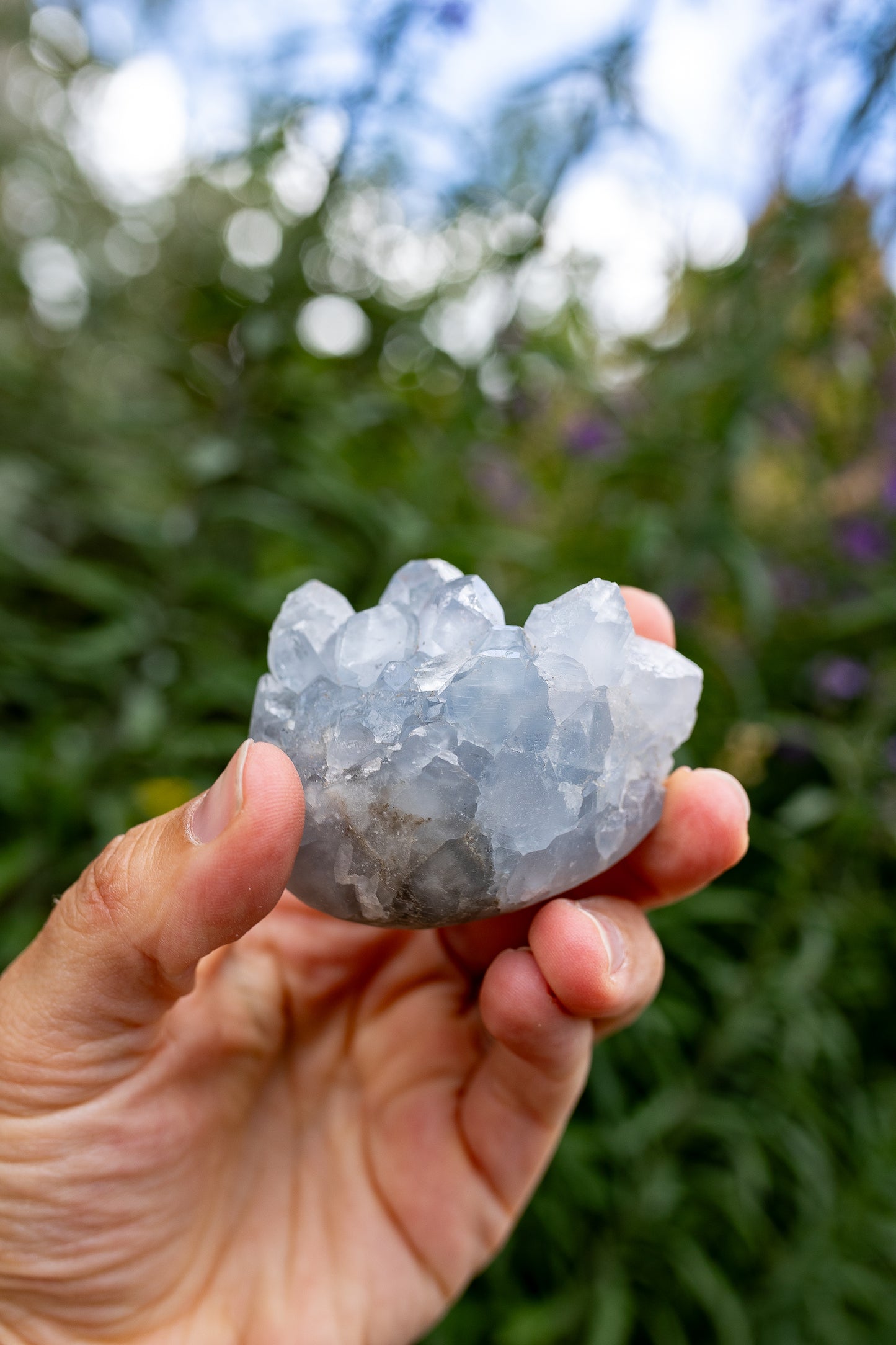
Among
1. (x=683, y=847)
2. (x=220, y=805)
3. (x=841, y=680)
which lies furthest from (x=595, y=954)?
(x=841, y=680)

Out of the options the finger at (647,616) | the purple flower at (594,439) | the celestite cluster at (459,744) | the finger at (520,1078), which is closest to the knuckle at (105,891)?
the celestite cluster at (459,744)

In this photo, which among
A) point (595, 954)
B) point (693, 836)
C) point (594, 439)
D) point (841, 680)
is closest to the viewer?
point (595, 954)

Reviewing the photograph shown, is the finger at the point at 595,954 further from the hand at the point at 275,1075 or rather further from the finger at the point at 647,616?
the finger at the point at 647,616

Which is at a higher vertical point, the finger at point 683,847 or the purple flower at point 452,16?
the purple flower at point 452,16

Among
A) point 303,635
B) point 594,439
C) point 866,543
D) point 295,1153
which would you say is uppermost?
point 594,439

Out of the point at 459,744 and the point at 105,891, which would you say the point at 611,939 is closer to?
the point at 459,744

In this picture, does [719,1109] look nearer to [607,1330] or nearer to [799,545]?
[607,1330]

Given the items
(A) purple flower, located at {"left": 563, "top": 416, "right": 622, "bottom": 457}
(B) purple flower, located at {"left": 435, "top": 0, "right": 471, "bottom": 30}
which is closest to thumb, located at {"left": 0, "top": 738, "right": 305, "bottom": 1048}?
(B) purple flower, located at {"left": 435, "top": 0, "right": 471, "bottom": 30}
